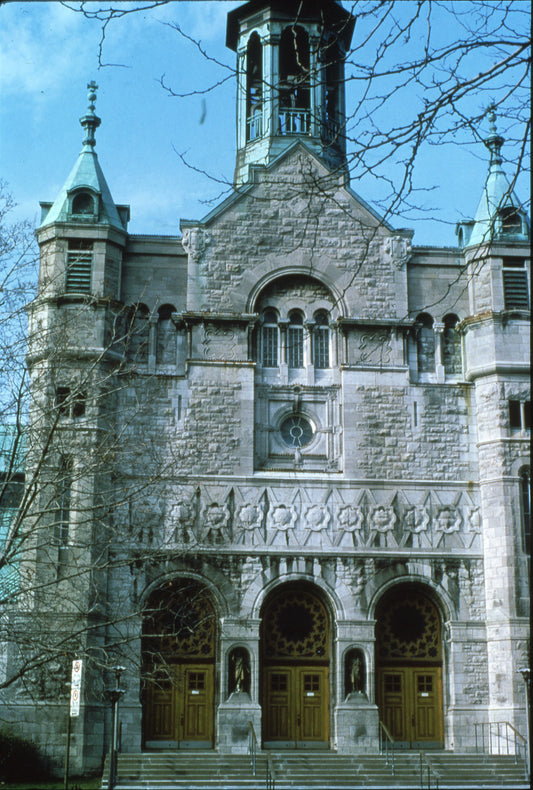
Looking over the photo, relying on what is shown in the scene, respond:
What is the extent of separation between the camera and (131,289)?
2820cm

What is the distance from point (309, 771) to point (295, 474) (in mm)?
7317

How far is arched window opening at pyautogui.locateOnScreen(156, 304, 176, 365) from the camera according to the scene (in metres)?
27.8

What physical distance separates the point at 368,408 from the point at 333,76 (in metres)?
10.7

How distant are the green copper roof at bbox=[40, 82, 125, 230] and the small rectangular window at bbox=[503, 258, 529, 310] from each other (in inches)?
404

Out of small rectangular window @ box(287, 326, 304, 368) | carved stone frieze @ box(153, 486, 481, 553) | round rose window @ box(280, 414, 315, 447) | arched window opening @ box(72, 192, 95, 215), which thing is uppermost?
arched window opening @ box(72, 192, 95, 215)

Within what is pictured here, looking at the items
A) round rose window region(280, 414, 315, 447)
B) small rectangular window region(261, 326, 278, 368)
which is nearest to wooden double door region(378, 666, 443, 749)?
round rose window region(280, 414, 315, 447)

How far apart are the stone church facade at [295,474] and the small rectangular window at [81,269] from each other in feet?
0.27

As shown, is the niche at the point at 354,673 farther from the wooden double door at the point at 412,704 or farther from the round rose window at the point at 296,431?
the round rose window at the point at 296,431

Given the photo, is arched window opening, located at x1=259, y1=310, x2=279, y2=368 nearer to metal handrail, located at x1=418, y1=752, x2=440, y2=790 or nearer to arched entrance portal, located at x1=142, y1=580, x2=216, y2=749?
arched entrance portal, located at x1=142, y1=580, x2=216, y2=749

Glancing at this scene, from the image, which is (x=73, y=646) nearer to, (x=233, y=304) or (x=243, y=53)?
(x=233, y=304)

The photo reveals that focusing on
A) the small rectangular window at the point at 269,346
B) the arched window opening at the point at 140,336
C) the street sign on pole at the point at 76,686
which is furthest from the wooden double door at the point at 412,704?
the street sign on pole at the point at 76,686

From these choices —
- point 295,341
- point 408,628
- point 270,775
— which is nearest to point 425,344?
point 295,341

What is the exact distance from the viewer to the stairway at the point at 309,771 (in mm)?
22078

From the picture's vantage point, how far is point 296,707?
25.8 metres
